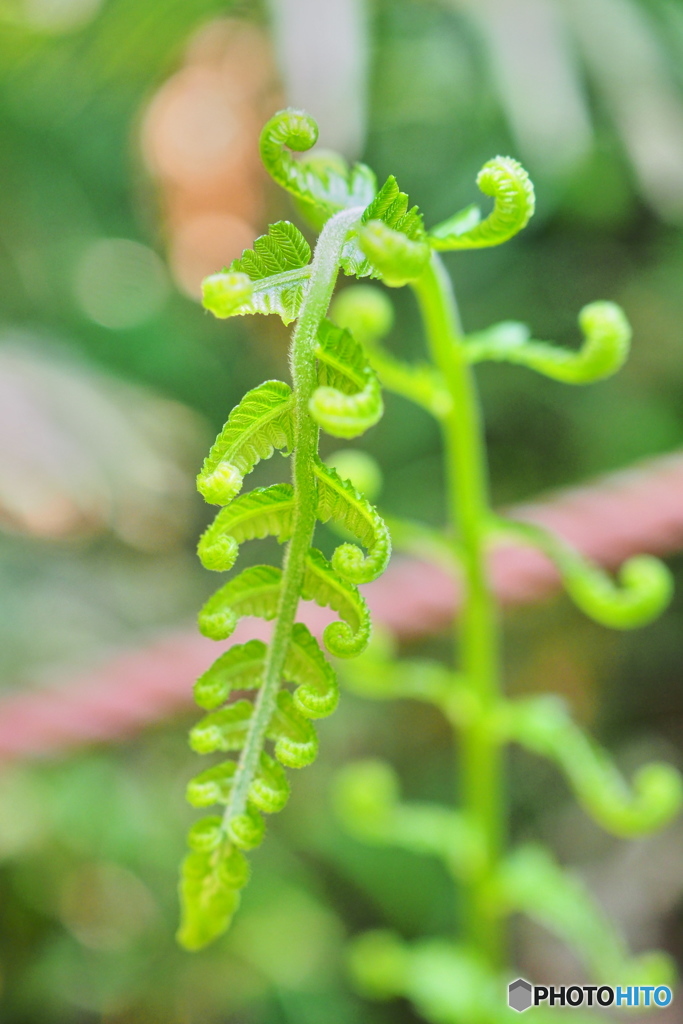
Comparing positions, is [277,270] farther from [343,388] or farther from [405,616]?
[405,616]

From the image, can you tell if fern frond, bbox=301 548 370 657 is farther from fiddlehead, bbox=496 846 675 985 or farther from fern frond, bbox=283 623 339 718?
fiddlehead, bbox=496 846 675 985

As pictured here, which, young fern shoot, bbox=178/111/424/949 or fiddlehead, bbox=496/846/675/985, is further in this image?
fiddlehead, bbox=496/846/675/985

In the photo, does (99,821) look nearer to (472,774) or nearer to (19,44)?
(472,774)

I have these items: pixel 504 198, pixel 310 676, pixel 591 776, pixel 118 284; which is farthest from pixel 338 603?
pixel 118 284

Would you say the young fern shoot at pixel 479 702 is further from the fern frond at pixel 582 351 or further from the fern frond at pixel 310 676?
the fern frond at pixel 310 676

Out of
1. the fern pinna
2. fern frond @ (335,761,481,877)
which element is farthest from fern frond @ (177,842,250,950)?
fern frond @ (335,761,481,877)

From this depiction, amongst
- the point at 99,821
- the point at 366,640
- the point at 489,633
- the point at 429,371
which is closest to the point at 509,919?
the point at 99,821

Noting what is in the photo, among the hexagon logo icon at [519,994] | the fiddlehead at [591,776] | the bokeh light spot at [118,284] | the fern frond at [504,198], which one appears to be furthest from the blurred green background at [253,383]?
the fern frond at [504,198]

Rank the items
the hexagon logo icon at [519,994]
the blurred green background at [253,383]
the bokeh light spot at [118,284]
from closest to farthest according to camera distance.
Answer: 1. the hexagon logo icon at [519,994]
2. the blurred green background at [253,383]
3. the bokeh light spot at [118,284]
